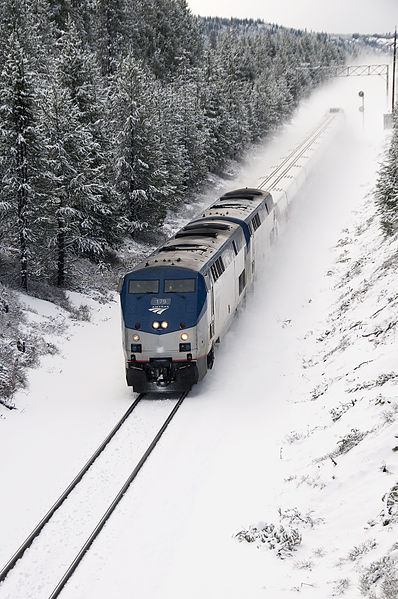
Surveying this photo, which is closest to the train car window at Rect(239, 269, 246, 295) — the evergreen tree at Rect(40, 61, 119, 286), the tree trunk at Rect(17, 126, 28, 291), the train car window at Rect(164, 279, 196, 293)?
the train car window at Rect(164, 279, 196, 293)

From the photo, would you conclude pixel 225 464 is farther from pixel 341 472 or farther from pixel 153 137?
pixel 153 137

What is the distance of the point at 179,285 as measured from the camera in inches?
736

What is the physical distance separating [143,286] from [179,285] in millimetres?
1099

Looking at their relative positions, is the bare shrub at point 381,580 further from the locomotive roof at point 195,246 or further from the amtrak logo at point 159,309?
the locomotive roof at point 195,246

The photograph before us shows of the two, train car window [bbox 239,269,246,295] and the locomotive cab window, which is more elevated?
the locomotive cab window

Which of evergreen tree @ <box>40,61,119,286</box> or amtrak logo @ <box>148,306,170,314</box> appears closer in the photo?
amtrak logo @ <box>148,306,170,314</box>

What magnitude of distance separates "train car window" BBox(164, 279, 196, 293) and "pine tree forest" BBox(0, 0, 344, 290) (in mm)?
8821

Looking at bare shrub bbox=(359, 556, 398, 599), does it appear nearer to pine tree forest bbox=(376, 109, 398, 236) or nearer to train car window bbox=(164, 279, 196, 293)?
train car window bbox=(164, 279, 196, 293)

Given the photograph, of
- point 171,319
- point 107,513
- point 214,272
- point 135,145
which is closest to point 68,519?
point 107,513

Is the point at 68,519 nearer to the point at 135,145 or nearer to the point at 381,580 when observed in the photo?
the point at 381,580

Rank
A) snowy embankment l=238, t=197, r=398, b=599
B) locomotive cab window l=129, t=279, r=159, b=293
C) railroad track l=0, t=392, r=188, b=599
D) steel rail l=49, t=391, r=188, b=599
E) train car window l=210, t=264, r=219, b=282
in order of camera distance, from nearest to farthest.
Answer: snowy embankment l=238, t=197, r=398, b=599
steel rail l=49, t=391, r=188, b=599
railroad track l=0, t=392, r=188, b=599
locomotive cab window l=129, t=279, r=159, b=293
train car window l=210, t=264, r=219, b=282

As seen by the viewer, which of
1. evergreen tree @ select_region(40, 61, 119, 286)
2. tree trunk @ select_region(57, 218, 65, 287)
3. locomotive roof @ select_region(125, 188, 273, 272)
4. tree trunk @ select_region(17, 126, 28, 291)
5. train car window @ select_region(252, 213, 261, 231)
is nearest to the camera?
locomotive roof @ select_region(125, 188, 273, 272)

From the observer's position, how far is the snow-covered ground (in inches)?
391

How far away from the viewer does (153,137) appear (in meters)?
36.5
